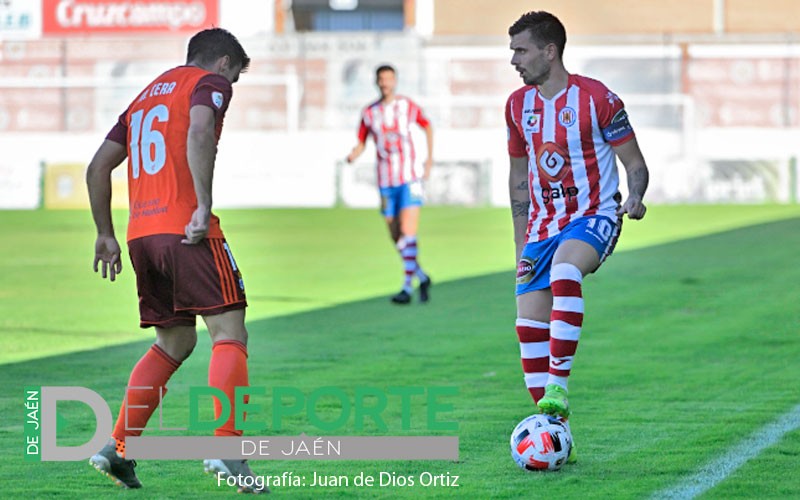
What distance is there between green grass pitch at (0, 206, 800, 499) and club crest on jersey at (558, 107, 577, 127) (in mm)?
Result: 1459

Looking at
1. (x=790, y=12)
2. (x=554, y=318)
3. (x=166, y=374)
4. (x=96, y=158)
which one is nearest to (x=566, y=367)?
(x=554, y=318)

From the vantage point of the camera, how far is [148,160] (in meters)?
6.55

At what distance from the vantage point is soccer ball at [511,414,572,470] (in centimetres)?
688

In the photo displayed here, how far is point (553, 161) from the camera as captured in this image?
7582mm

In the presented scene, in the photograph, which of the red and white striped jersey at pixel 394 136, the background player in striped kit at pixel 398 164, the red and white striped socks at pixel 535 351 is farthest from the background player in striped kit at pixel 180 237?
the red and white striped jersey at pixel 394 136

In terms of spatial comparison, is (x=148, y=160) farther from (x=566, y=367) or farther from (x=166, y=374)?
(x=566, y=367)

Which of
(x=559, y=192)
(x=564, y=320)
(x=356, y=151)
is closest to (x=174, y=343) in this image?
(x=564, y=320)

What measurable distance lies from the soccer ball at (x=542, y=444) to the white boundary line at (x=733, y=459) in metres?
0.54

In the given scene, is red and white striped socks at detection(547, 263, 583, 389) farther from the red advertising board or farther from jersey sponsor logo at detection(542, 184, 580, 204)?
the red advertising board

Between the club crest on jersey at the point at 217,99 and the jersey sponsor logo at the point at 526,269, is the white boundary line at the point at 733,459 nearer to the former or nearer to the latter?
the jersey sponsor logo at the point at 526,269

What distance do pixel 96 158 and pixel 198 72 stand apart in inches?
22.6

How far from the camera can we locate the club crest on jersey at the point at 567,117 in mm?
7559

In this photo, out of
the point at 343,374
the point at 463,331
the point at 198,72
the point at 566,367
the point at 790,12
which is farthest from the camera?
the point at 790,12

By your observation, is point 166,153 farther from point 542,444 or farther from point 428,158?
point 428,158
